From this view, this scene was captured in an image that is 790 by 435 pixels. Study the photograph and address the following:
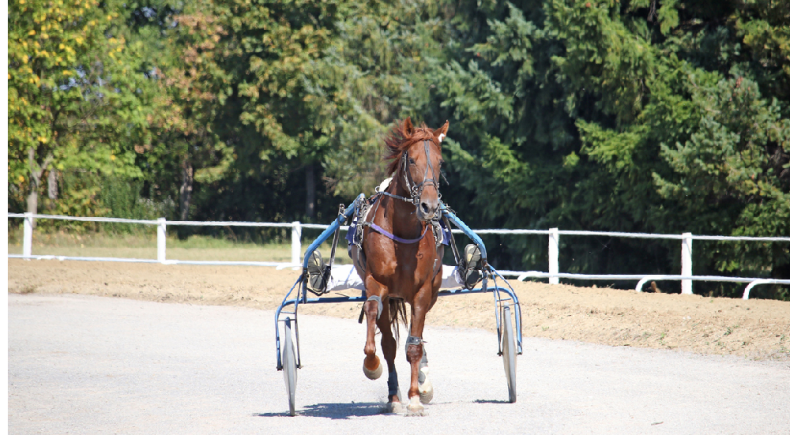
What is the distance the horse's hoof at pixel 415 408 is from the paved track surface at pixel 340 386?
0.08 metres

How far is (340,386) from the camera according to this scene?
26.8 ft

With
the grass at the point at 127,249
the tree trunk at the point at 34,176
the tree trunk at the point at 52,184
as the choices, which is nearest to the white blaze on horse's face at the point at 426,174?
the grass at the point at 127,249

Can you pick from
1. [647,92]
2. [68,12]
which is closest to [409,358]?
[647,92]

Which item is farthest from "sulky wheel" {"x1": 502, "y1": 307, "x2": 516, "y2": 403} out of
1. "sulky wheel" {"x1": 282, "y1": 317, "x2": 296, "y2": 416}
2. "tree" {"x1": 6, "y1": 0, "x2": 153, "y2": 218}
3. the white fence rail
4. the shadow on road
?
"tree" {"x1": 6, "y1": 0, "x2": 153, "y2": 218}

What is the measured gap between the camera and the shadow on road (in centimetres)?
668

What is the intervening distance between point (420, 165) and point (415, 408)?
1883 mm

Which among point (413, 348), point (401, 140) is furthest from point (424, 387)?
point (401, 140)

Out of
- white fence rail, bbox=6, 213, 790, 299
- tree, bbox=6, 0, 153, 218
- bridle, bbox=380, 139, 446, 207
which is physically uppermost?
tree, bbox=6, 0, 153, 218

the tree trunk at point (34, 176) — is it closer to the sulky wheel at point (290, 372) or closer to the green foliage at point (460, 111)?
the green foliage at point (460, 111)

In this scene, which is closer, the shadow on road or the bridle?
the bridle

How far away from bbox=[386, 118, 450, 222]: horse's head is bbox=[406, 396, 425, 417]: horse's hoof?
1.44m

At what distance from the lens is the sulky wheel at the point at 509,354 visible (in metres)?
6.99

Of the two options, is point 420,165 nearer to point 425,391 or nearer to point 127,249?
point 425,391

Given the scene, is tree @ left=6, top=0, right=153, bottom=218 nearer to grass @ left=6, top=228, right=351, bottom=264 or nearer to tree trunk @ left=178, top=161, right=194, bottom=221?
grass @ left=6, top=228, right=351, bottom=264
